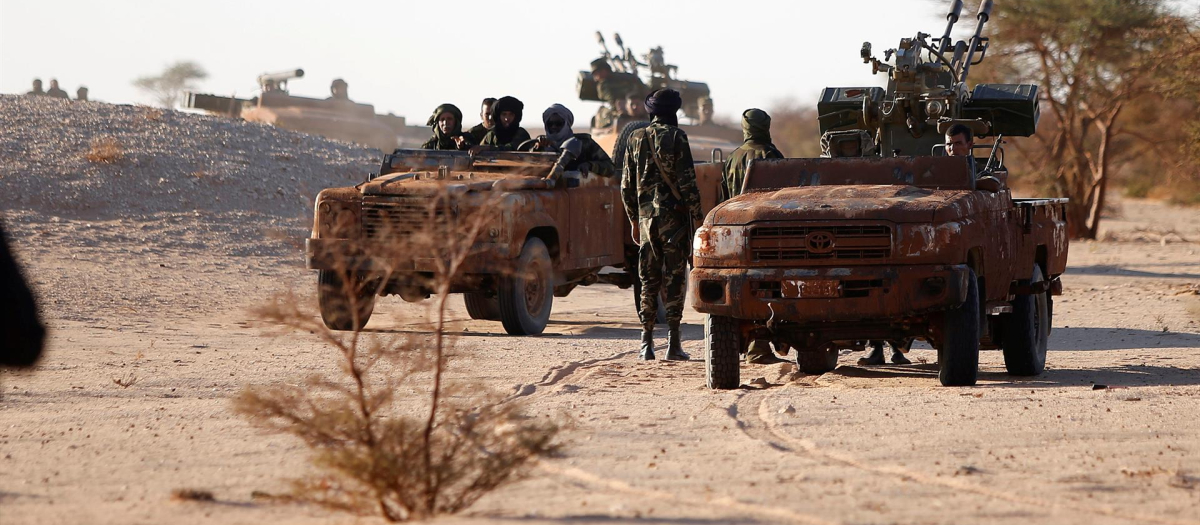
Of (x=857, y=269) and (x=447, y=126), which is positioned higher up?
(x=447, y=126)

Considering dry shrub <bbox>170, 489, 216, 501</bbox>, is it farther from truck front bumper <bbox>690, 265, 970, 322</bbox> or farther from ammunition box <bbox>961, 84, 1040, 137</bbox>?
ammunition box <bbox>961, 84, 1040, 137</bbox>

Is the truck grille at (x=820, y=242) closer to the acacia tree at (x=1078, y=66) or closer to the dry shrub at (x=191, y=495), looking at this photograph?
the dry shrub at (x=191, y=495)

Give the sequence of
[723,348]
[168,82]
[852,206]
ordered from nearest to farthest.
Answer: [852,206], [723,348], [168,82]

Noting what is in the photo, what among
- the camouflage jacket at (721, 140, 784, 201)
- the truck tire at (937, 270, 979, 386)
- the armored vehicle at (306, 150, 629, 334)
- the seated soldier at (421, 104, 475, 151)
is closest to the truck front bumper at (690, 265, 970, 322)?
the truck tire at (937, 270, 979, 386)

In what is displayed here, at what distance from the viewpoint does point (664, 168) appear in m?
9.79

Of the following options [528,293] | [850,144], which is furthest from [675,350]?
[528,293]

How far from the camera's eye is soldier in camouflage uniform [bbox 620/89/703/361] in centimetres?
979

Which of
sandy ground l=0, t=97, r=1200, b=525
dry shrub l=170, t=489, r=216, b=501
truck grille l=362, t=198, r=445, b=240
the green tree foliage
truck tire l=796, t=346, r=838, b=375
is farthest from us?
the green tree foliage

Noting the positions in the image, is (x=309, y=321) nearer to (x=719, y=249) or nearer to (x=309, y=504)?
(x=309, y=504)

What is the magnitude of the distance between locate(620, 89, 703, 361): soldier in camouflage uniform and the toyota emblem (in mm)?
1961

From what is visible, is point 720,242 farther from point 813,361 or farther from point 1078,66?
point 1078,66

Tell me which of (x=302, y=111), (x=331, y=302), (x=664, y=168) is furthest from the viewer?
(x=302, y=111)

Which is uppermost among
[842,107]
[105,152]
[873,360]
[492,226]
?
[105,152]

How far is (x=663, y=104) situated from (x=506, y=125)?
3.57 metres
